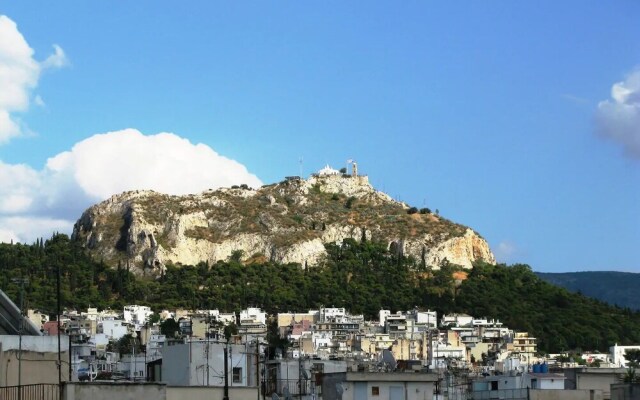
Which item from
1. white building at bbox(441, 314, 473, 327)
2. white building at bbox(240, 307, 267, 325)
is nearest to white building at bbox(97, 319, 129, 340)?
white building at bbox(240, 307, 267, 325)

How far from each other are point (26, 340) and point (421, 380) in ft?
58.5

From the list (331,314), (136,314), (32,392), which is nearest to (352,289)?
(331,314)

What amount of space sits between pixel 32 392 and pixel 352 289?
162259 millimetres

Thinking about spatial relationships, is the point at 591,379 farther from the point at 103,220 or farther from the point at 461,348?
the point at 103,220

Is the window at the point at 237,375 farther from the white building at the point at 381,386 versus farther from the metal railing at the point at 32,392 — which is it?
the metal railing at the point at 32,392

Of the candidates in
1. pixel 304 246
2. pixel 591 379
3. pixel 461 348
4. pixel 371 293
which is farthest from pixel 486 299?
pixel 591 379

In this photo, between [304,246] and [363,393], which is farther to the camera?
[304,246]

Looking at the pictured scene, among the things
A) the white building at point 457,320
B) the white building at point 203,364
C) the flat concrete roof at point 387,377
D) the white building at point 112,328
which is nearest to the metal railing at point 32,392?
the white building at point 203,364

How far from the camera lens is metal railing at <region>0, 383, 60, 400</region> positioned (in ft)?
72.0

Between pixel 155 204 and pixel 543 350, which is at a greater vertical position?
pixel 155 204

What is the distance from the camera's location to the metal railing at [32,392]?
21.9 meters

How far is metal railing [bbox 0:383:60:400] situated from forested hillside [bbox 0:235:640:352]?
5504 inches

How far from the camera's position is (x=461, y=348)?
14212 centimetres

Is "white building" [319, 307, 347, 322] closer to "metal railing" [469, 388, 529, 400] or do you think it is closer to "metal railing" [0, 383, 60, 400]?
"metal railing" [469, 388, 529, 400]
